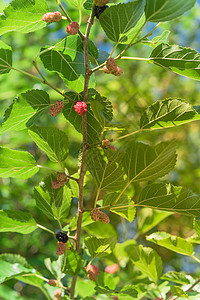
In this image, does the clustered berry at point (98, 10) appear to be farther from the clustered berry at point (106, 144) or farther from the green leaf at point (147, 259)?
the green leaf at point (147, 259)

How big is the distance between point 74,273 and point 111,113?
0.27 meters

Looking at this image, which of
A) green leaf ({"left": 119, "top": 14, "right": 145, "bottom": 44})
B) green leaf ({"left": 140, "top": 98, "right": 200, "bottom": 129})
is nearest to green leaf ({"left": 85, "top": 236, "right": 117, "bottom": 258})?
green leaf ({"left": 140, "top": 98, "right": 200, "bottom": 129})

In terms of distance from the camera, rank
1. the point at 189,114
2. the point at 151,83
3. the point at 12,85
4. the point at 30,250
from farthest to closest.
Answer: the point at 151,83 → the point at 30,250 → the point at 12,85 → the point at 189,114

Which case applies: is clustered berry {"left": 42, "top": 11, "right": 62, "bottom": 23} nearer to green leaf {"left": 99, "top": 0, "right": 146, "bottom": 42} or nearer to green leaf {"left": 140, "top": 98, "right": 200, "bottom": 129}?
green leaf {"left": 99, "top": 0, "right": 146, "bottom": 42}

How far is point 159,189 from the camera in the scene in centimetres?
50

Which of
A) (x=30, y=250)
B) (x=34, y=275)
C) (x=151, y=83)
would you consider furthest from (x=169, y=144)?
(x=151, y=83)

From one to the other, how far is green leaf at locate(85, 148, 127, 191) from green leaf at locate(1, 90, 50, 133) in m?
0.11

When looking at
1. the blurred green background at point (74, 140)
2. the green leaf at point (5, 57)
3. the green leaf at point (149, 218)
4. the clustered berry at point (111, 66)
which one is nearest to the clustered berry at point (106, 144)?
the clustered berry at point (111, 66)

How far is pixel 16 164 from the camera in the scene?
0.55m

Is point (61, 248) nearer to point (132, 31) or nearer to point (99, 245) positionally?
point (99, 245)

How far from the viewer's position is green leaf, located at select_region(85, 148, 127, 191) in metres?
0.48

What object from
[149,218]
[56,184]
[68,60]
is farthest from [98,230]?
[68,60]

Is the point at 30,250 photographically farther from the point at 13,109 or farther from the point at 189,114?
the point at 189,114

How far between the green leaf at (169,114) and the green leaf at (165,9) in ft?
0.35
